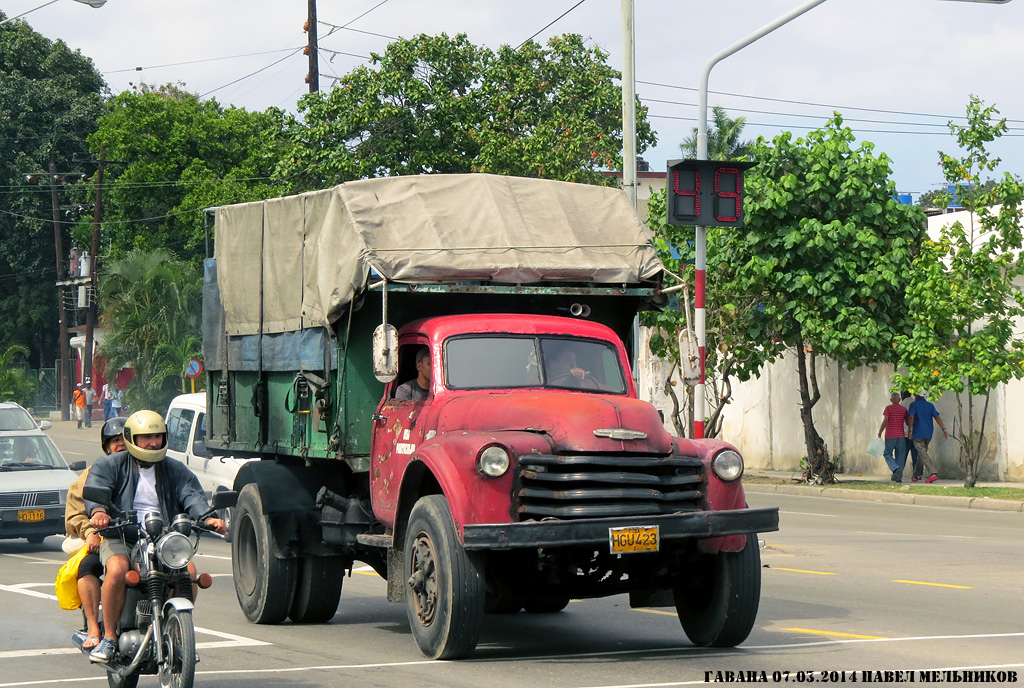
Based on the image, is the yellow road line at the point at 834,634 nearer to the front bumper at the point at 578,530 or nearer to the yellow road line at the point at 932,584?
the front bumper at the point at 578,530

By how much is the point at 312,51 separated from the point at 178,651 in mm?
34469

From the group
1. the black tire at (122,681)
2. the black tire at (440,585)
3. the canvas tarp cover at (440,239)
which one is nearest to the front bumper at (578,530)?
the black tire at (440,585)

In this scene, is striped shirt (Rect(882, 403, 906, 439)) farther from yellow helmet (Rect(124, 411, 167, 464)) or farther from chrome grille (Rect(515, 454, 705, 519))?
yellow helmet (Rect(124, 411, 167, 464))

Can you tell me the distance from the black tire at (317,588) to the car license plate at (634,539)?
3.60 meters

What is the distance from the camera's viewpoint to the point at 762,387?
34.4m

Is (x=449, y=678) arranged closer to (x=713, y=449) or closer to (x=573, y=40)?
(x=713, y=449)

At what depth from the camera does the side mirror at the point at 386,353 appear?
10.1 m

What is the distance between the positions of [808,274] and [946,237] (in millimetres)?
2772

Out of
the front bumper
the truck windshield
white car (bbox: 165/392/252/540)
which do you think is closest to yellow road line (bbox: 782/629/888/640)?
the front bumper

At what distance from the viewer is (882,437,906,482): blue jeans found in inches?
1135

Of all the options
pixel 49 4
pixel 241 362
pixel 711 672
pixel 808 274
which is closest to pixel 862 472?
pixel 808 274

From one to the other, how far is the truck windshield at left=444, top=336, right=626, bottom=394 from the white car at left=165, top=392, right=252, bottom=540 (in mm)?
8896

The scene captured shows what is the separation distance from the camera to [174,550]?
763cm

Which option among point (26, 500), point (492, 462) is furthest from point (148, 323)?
point (492, 462)
